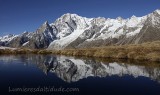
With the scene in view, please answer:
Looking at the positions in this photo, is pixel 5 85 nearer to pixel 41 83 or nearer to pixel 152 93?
pixel 41 83

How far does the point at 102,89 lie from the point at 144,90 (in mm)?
6432

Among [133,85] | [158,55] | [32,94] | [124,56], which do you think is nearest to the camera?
[32,94]

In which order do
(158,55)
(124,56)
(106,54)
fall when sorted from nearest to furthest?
(158,55) < (124,56) < (106,54)

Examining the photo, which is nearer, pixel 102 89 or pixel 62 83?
pixel 102 89

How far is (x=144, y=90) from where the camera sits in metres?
38.8

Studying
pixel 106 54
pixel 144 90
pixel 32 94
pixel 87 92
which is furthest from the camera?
pixel 106 54

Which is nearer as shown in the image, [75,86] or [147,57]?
[75,86]

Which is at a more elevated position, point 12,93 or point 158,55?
point 158,55

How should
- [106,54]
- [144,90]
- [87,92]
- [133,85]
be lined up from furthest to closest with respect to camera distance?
1. [106,54]
2. [133,85]
3. [144,90]
4. [87,92]

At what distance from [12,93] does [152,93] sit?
19.9m

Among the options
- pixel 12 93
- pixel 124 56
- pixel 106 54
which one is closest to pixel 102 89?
pixel 12 93

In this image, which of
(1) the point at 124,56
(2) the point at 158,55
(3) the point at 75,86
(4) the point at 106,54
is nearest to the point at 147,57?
(2) the point at 158,55

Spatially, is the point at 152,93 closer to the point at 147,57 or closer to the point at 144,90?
the point at 144,90

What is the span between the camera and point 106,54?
4624 inches
